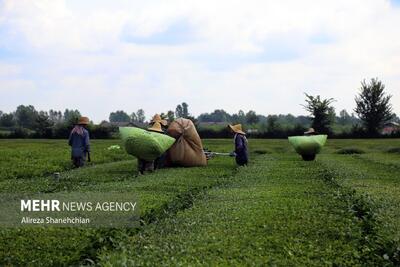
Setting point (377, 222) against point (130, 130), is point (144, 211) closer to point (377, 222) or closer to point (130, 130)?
point (377, 222)

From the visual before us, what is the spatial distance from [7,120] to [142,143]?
316 feet

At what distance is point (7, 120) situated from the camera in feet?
362

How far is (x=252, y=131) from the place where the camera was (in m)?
74.5

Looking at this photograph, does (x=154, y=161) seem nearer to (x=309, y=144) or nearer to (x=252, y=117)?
(x=309, y=144)

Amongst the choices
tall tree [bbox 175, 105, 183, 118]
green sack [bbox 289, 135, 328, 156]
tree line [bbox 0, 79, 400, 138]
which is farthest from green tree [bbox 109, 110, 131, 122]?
green sack [bbox 289, 135, 328, 156]

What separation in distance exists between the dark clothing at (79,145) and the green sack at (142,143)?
3239mm

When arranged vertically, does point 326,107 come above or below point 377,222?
above

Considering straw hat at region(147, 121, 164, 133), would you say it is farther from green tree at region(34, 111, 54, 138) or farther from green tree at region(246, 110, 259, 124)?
green tree at region(246, 110, 259, 124)

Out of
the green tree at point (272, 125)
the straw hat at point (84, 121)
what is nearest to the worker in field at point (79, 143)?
the straw hat at point (84, 121)

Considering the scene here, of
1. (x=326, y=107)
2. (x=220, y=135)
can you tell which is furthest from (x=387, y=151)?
(x=220, y=135)

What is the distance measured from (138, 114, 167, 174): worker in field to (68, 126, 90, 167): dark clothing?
9.44 feet

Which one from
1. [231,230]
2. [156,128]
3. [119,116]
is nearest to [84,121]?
[156,128]

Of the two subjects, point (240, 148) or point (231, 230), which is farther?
point (240, 148)

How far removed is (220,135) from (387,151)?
99.4ft
